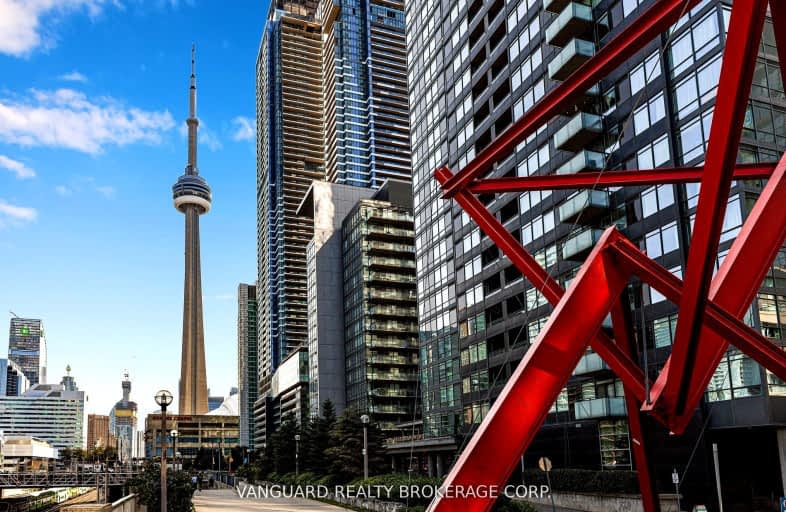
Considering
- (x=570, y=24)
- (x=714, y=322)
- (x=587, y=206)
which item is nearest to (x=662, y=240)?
(x=587, y=206)

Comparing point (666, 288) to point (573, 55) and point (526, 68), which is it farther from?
point (526, 68)

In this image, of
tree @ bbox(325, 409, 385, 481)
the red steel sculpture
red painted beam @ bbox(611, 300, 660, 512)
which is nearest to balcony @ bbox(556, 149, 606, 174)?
tree @ bbox(325, 409, 385, 481)

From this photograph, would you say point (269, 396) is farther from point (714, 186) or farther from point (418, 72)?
point (714, 186)

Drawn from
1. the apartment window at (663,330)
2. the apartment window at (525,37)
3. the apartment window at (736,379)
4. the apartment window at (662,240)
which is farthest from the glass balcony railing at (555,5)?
the apartment window at (736,379)

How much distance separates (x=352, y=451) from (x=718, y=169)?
195 feet

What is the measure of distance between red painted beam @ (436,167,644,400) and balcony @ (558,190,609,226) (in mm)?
35486

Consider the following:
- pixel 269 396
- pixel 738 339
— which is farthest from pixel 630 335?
pixel 269 396

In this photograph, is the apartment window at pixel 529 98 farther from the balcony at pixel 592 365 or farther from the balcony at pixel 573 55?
the balcony at pixel 592 365

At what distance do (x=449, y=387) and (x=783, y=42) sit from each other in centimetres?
6861

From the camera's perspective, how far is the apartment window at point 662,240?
42.7m

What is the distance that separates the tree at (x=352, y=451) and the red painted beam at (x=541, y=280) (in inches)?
2093

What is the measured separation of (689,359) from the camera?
8500 mm

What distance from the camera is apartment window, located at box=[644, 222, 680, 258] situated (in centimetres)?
4273

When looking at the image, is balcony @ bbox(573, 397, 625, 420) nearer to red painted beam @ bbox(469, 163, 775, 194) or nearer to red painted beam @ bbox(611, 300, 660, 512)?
red painted beam @ bbox(611, 300, 660, 512)
